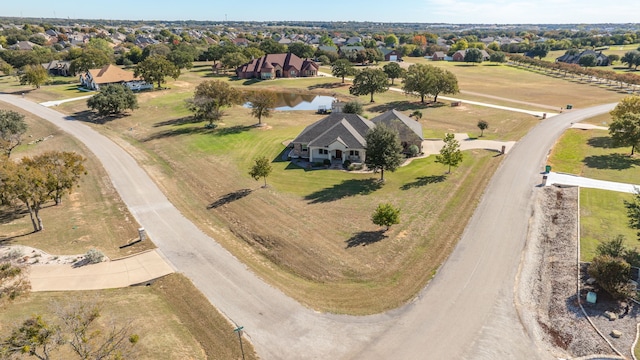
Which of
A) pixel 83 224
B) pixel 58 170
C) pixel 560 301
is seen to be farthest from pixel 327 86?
pixel 560 301

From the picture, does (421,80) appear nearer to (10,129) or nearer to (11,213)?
(11,213)

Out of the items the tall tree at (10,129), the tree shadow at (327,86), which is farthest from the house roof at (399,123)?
the tall tree at (10,129)

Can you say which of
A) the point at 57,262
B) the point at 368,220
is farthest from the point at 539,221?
the point at 57,262

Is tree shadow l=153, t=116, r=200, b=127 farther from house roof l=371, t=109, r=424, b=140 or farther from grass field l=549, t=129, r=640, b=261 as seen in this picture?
grass field l=549, t=129, r=640, b=261

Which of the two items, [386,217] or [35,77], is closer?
[386,217]

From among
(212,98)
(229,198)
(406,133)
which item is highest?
(212,98)

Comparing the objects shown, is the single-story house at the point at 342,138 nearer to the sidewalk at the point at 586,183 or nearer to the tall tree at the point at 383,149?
Answer: the tall tree at the point at 383,149

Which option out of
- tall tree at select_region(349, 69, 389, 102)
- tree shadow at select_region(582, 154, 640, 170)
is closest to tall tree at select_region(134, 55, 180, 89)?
tall tree at select_region(349, 69, 389, 102)
